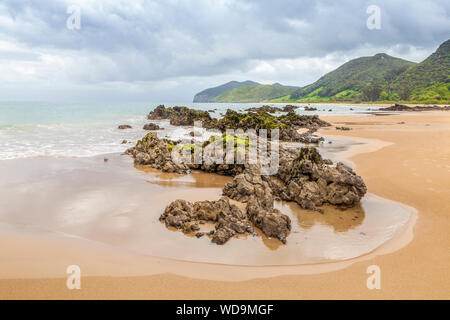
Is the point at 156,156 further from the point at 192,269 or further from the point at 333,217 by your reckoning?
the point at 192,269

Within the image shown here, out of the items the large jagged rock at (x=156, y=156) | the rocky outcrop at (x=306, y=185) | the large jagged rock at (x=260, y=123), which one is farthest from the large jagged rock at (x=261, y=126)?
the rocky outcrop at (x=306, y=185)

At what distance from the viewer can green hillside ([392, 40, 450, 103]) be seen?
12313 cm

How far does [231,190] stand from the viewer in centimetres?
1095

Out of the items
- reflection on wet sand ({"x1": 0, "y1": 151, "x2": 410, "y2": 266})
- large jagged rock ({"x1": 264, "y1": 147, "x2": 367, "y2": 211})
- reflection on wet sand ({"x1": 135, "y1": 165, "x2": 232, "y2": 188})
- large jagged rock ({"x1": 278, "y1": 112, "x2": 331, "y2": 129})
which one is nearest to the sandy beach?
reflection on wet sand ({"x1": 0, "y1": 151, "x2": 410, "y2": 266})

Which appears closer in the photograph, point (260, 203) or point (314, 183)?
point (260, 203)

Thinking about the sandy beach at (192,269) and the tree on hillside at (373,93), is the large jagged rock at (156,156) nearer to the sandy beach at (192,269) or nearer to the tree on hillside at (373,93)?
the sandy beach at (192,269)

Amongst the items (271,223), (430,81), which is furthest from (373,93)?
(271,223)

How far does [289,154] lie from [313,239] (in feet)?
23.5

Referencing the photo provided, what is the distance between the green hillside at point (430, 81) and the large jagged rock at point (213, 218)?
138424 millimetres

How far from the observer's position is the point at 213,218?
27.9 feet

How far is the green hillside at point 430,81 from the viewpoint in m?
123

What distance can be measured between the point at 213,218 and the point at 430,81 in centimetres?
19967

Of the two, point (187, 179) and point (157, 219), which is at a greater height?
point (187, 179)
